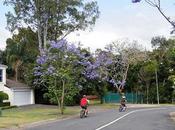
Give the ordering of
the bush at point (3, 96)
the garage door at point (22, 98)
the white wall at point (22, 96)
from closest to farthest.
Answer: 1. the bush at point (3, 96)
2. the white wall at point (22, 96)
3. the garage door at point (22, 98)

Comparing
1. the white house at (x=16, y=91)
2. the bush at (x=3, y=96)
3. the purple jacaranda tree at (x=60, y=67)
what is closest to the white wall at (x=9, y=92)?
the white house at (x=16, y=91)

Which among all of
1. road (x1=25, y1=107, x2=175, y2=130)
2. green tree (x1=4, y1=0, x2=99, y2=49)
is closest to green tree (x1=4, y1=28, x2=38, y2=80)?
green tree (x1=4, y1=0, x2=99, y2=49)

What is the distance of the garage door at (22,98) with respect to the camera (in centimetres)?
6181

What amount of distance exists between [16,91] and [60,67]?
718 inches

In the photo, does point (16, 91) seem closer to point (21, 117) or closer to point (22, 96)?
point (22, 96)

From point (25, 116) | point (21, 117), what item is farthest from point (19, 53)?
point (21, 117)

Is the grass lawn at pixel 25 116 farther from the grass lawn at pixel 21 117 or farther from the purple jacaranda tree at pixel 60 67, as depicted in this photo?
the purple jacaranda tree at pixel 60 67

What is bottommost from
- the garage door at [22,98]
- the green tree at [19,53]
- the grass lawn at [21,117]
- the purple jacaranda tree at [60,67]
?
the grass lawn at [21,117]

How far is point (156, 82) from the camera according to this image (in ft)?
279

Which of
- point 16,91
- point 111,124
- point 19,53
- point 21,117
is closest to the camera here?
point 111,124

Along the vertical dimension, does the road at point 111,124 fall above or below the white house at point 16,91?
below

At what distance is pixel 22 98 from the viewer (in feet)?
209

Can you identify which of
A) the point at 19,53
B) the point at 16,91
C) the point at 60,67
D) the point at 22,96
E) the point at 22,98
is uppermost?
the point at 19,53

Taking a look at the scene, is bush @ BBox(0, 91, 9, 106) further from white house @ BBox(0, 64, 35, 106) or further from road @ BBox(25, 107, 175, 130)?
road @ BBox(25, 107, 175, 130)
